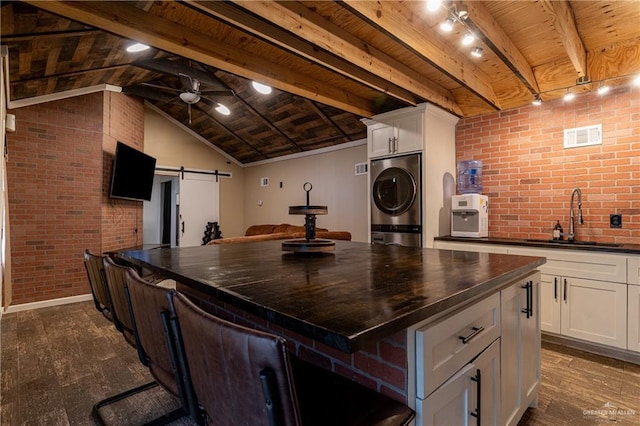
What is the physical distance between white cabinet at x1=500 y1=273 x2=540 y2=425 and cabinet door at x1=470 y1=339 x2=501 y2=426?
0.08 m

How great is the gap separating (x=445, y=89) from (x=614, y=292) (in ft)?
8.55

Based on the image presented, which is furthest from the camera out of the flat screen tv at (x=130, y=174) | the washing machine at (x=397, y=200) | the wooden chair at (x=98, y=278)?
the flat screen tv at (x=130, y=174)

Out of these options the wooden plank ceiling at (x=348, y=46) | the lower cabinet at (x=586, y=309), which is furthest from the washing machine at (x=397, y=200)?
the lower cabinet at (x=586, y=309)

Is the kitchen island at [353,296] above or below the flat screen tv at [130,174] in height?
below

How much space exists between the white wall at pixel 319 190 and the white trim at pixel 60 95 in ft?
11.7

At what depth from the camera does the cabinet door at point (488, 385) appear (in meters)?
1.19

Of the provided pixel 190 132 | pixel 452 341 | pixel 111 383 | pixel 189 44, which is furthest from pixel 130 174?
pixel 452 341

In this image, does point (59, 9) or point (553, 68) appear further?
point (553, 68)

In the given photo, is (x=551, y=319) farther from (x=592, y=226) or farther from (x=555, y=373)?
(x=592, y=226)

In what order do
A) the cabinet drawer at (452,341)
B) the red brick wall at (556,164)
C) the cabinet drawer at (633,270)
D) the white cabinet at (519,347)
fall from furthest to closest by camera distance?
A: the red brick wall at (556,164) → the cabinet drawer at (633,270) → the white cabinet at (519,347) → the cabinet drawer at (452,341)

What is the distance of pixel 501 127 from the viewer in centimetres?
381

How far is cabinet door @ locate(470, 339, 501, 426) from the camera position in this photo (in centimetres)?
119

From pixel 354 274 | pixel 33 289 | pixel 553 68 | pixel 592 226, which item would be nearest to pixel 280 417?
pixel 354 274

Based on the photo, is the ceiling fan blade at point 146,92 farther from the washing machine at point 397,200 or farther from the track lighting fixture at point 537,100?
the track lighting fixture at point 537,100
